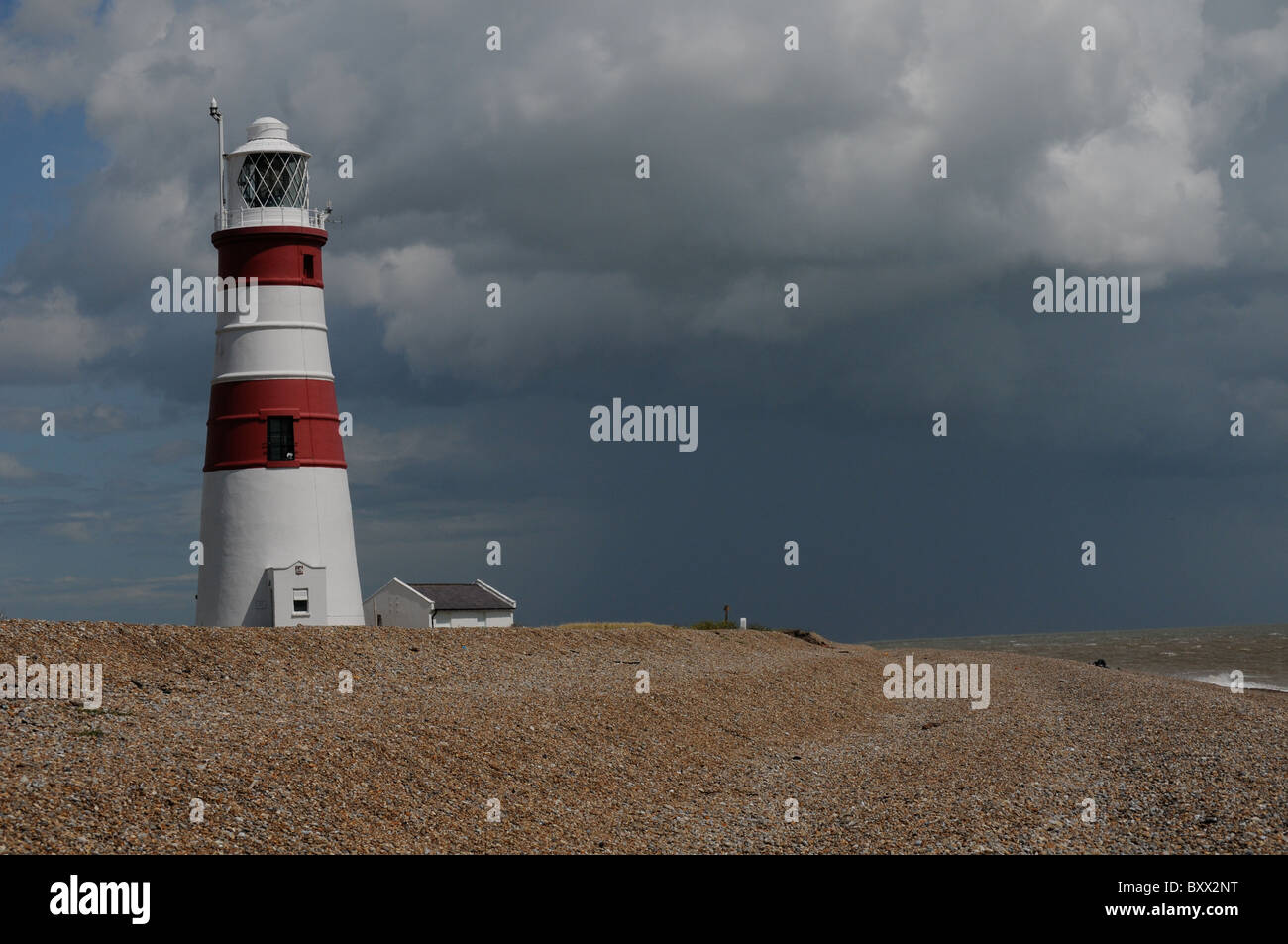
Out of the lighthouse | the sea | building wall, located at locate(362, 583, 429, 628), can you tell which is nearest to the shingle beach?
the lighthouse

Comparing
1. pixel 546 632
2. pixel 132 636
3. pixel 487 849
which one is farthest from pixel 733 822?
pixel 546 632

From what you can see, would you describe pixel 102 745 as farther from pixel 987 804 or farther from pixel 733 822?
pixel 987 804

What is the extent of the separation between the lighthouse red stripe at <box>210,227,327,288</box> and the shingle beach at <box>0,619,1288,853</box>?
8.80 metres

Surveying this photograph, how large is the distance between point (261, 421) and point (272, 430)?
1.08 ft

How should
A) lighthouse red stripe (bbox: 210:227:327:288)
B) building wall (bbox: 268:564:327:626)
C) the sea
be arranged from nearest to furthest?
building wall (bbox: 268:564:327:626), lighthouse red stripe (bbox: 210:227:327:288), the sea

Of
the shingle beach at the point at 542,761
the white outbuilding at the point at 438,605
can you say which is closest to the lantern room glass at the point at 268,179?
the shingle beach at the point at 542,761

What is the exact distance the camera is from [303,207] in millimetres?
28500

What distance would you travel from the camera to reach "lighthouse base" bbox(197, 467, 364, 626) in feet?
88.8

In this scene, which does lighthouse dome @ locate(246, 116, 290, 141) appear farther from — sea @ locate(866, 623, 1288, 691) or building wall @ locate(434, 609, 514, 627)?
sea @ locate(866, 623, 1288, 691)

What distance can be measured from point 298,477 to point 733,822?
1625 centimetres

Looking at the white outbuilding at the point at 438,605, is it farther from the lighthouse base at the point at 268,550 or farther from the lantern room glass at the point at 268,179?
the lantern room glass at the point at 268,179

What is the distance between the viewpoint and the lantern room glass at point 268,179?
1112 inches

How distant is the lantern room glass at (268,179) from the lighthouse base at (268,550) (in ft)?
21.2

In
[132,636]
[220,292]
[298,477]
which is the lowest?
[132,636]
